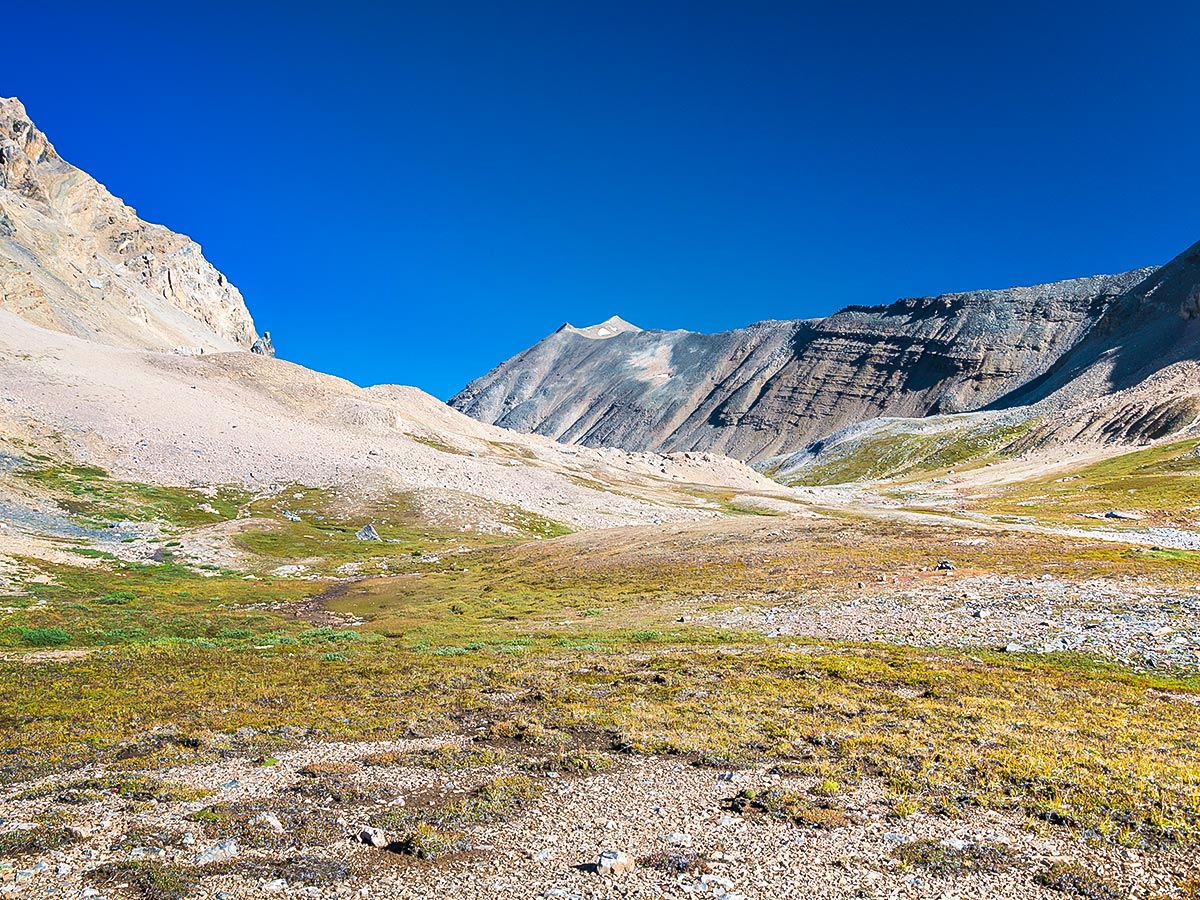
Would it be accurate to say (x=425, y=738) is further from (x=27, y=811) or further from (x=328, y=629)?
(x=328, y=629)

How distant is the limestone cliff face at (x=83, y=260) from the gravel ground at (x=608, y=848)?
141685mm

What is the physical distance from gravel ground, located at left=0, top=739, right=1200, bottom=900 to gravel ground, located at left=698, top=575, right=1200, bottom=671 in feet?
48.6

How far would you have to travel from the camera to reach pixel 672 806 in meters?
11.8

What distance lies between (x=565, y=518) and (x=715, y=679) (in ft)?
205

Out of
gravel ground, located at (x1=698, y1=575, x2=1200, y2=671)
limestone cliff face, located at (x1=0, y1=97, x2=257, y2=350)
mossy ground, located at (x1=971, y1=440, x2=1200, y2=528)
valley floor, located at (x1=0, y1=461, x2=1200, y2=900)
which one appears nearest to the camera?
valley floor, located at (x1=0, y1=461, x2=1200, y2=900)

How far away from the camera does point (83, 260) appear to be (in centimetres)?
15650

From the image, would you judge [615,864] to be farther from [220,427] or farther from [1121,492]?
[1121,492]

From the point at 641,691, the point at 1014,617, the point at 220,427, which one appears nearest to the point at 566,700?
the point at 641,691

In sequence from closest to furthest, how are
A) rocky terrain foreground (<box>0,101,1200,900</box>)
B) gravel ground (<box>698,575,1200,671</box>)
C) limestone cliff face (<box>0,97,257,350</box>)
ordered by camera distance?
rocky terrain foreground (<box>0,101,1200,900</box>), gravel ground (<box>698,575,1200,671</box>), limestone cliff face (<box>0,97,257,350</box>)

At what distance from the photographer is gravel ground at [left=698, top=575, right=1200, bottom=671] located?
23297 mm

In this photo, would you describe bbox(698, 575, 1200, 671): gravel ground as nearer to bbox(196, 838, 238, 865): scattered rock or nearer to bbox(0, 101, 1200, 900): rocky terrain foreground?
bbox(0, 101, 1200, 900): rocky terrain foreground

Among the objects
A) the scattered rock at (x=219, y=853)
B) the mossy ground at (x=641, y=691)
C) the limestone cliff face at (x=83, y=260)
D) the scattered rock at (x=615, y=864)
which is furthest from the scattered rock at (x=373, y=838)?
the limestone cliff face at (x=83, y=260)

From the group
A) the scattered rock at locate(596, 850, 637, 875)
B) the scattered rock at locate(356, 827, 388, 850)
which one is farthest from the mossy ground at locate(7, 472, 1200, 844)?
the scattered rock at locate(596, 850, 637, 875)

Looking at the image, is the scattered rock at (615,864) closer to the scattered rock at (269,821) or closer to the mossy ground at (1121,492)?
the scattered rock at (269,821)
